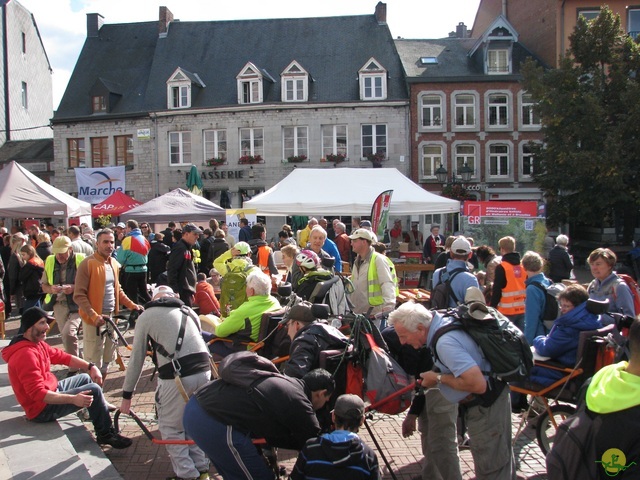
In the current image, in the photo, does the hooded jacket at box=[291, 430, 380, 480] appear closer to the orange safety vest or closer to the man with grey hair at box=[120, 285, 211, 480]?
the man with grey hair at box=[120, 285, 211, 480]

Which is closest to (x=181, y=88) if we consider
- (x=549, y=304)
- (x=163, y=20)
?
(x=163, y=20)

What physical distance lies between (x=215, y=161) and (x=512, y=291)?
75.3ft

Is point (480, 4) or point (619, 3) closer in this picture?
point (619, 3)

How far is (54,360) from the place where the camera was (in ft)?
16.4

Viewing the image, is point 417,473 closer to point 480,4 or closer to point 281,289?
point 281,289

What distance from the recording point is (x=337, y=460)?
2961 mm

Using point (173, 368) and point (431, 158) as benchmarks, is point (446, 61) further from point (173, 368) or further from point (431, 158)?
point (173, 368)

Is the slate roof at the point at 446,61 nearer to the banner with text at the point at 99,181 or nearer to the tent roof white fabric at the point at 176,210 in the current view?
the tent roof white fabric at the point at 176,210

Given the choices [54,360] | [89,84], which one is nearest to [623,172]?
[54,360]

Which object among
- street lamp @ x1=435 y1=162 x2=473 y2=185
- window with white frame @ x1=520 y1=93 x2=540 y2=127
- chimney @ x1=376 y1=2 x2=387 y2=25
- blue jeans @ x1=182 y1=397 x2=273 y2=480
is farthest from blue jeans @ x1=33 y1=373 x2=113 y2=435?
chimney @ x1=376 y1=2 x2=387 y2=25

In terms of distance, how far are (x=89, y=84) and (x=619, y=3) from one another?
2713 cm

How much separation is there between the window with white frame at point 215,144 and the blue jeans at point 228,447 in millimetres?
25996

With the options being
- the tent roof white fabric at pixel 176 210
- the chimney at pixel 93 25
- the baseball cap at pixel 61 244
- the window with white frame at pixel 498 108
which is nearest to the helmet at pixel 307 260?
the baseball cap at pixel 61 244

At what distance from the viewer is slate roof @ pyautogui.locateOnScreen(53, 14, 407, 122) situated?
28531 millimetres
